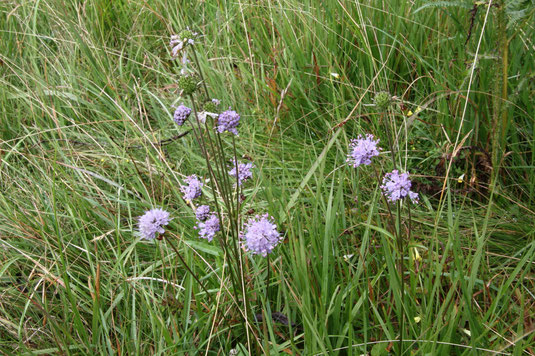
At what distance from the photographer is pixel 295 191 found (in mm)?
1866

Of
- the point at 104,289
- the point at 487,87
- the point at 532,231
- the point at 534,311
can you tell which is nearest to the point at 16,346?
the point at 104,289

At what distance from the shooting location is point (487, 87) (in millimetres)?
2014

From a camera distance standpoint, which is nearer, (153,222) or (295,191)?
(153,222)

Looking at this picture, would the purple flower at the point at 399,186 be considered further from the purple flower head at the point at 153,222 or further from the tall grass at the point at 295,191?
the purple flower head at the point at 153,222

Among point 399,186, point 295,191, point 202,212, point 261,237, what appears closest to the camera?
point 399,186

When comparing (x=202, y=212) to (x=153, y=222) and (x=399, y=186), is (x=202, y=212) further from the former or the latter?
(x=399, y=186)

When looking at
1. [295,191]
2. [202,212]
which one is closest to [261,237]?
[202,212]

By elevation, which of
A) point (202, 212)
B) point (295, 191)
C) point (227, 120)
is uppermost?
point (227, 120)

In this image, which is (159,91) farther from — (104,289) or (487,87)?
(487,87)

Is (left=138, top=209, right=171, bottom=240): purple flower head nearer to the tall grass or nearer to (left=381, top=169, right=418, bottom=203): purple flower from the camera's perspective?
the tall grass

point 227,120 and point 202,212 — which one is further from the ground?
point 227,120

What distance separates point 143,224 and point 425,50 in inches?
66.0

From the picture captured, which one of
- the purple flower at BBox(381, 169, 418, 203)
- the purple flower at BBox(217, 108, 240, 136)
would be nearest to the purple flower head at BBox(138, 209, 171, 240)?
the purple flower at BBox(217, 108, 240, 136)

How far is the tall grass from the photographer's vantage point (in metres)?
1.37
